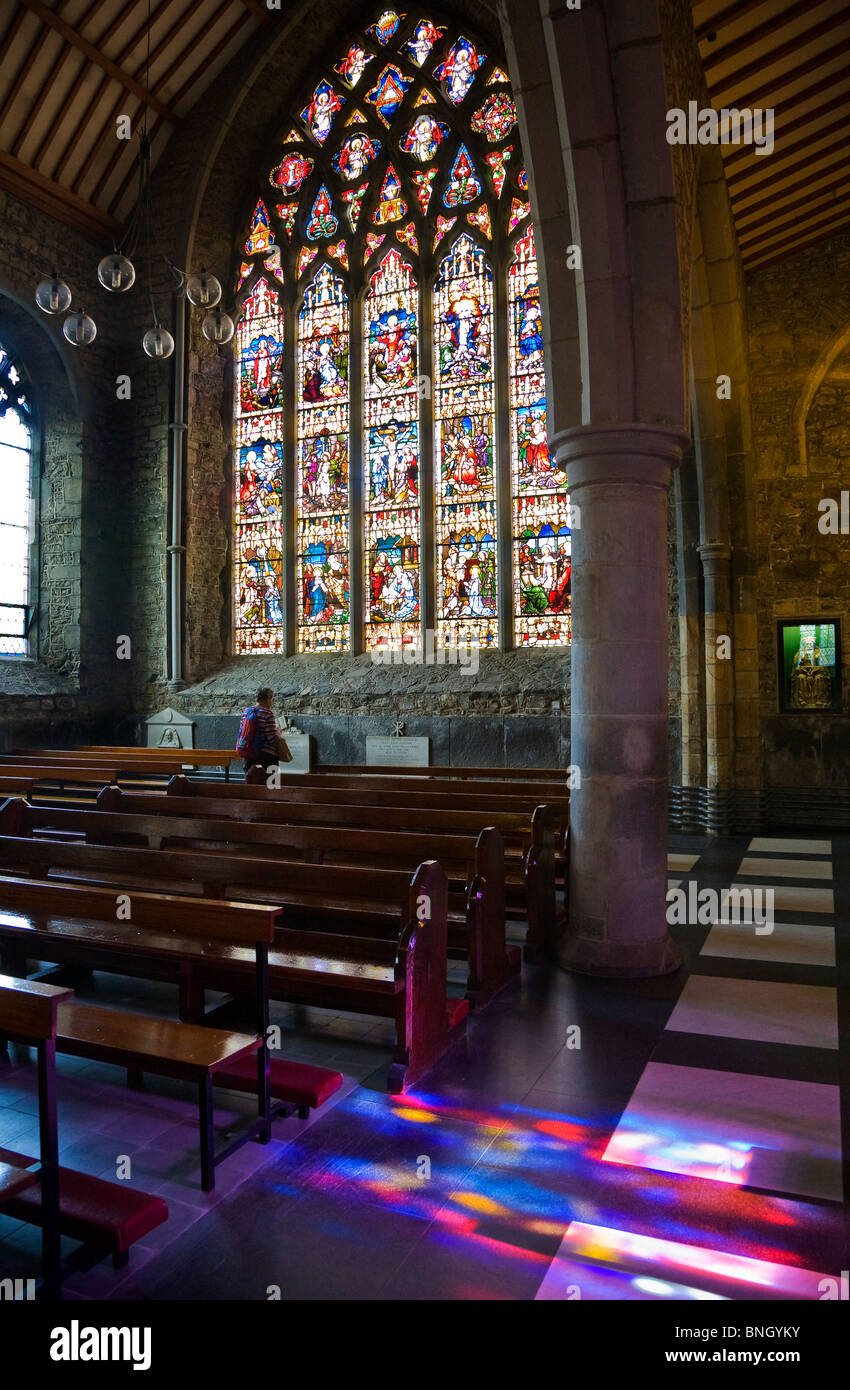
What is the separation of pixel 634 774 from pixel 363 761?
703 centimetres

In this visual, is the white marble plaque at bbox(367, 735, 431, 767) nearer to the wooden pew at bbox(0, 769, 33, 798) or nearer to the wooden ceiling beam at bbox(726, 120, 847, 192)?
the wooden pew at bbox(0, 769, 33, 798)

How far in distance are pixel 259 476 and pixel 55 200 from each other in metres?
4.49

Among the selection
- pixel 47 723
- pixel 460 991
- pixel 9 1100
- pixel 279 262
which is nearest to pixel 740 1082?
pixel 460 991

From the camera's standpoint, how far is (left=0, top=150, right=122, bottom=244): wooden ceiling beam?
38.7 feet

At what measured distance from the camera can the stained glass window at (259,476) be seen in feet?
43.8

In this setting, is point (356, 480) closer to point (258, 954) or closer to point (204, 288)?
point (204, 288)

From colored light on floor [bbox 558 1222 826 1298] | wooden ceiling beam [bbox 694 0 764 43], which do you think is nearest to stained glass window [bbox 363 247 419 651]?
wooden ceiling beam [bbox 694 0 764 43]

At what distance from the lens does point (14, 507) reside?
43.2 feet

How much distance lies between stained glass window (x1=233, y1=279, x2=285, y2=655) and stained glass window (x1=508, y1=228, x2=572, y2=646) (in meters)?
3.61

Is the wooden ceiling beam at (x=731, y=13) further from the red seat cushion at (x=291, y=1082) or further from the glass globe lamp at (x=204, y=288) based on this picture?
the red seat cushion at (x=291, y=1082)

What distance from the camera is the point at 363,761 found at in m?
11.8

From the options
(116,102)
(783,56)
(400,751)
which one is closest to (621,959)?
(400,751)
